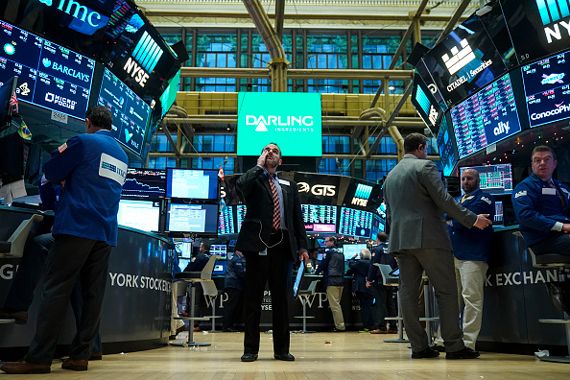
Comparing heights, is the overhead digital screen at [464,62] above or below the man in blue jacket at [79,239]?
above

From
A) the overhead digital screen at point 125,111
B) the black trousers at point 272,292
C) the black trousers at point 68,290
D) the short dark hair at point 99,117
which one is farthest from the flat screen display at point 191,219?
the black trousers at point 68,290

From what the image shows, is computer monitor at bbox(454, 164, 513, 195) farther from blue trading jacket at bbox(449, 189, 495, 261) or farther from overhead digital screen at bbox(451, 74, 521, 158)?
blue trading jacket at bbox(449, 189, 495, 261)

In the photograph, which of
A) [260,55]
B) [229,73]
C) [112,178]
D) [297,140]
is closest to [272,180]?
[112,178]

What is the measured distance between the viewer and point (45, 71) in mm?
6461

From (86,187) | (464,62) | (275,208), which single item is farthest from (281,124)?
(86,187)

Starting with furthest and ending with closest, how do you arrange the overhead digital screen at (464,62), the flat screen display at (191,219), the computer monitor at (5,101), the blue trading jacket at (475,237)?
1. the flat screen display at (191,219)
2. the overhead digital screen at (464,62)
3. the blue trading jacket at (475,237)
4. the computer monitor at (5,101)

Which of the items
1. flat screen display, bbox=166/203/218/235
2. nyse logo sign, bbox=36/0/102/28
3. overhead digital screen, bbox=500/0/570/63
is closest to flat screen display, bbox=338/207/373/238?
flat screen display, bbox=166/203/218/235

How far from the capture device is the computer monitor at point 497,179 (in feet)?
25.3

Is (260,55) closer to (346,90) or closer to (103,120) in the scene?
(346,90)

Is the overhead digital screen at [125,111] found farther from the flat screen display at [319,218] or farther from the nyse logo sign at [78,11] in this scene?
the flat screen display at [319,218]

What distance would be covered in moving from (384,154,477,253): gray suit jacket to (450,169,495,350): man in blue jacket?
23.6 inches

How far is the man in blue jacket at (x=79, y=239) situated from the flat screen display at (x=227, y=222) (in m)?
9.34

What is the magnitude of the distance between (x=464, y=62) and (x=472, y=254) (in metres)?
4.53

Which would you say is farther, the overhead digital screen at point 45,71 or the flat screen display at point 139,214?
the flat screen display at point 139,214
